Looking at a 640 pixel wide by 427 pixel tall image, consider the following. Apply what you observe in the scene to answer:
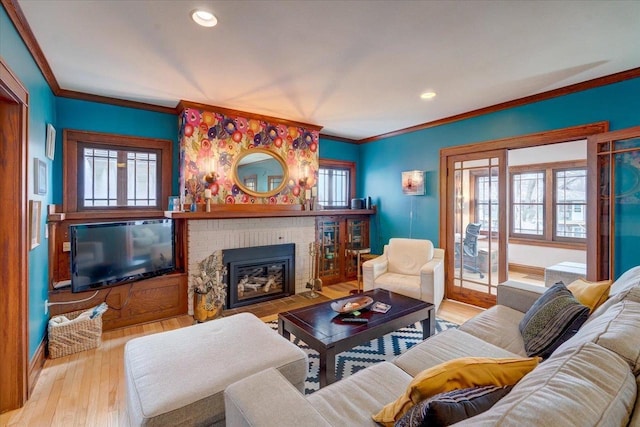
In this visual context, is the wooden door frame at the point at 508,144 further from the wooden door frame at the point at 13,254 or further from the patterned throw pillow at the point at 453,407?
the wooden door frame at the point at 13,254

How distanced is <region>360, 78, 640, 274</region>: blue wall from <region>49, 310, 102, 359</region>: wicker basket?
4.13 meters

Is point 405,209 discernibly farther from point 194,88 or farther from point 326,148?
point 194,88

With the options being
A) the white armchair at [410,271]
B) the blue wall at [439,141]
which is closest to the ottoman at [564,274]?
the blue wall at [439,141]

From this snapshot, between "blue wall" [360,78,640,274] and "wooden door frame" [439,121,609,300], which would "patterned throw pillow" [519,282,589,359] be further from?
"blue wall" [360,78,640,274]

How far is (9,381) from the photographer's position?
199cm

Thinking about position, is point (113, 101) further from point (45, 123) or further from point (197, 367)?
point (197, 367)

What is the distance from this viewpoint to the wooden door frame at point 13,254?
1959 millimetres

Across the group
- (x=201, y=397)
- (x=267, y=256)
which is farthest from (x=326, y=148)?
(x=201, y=397)

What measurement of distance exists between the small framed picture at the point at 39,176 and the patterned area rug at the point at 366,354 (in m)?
2.48

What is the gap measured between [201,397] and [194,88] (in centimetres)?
289

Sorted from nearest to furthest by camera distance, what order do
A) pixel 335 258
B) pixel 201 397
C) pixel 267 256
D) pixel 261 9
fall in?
pixel 201 397, pixel 261 9, pixel 267 256, pixel 335 258

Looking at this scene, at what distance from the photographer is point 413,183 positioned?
460 centimetres

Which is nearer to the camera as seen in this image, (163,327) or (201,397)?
(201,397)

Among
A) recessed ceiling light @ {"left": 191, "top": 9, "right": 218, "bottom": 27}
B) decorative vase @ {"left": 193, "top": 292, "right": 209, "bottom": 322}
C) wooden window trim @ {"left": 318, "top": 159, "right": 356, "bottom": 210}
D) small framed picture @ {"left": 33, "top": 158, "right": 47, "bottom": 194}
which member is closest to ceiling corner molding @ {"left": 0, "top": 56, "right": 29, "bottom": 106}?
small framed picture @ {"left": 33, "top": 158, "right": 47, "bottom": 194}
